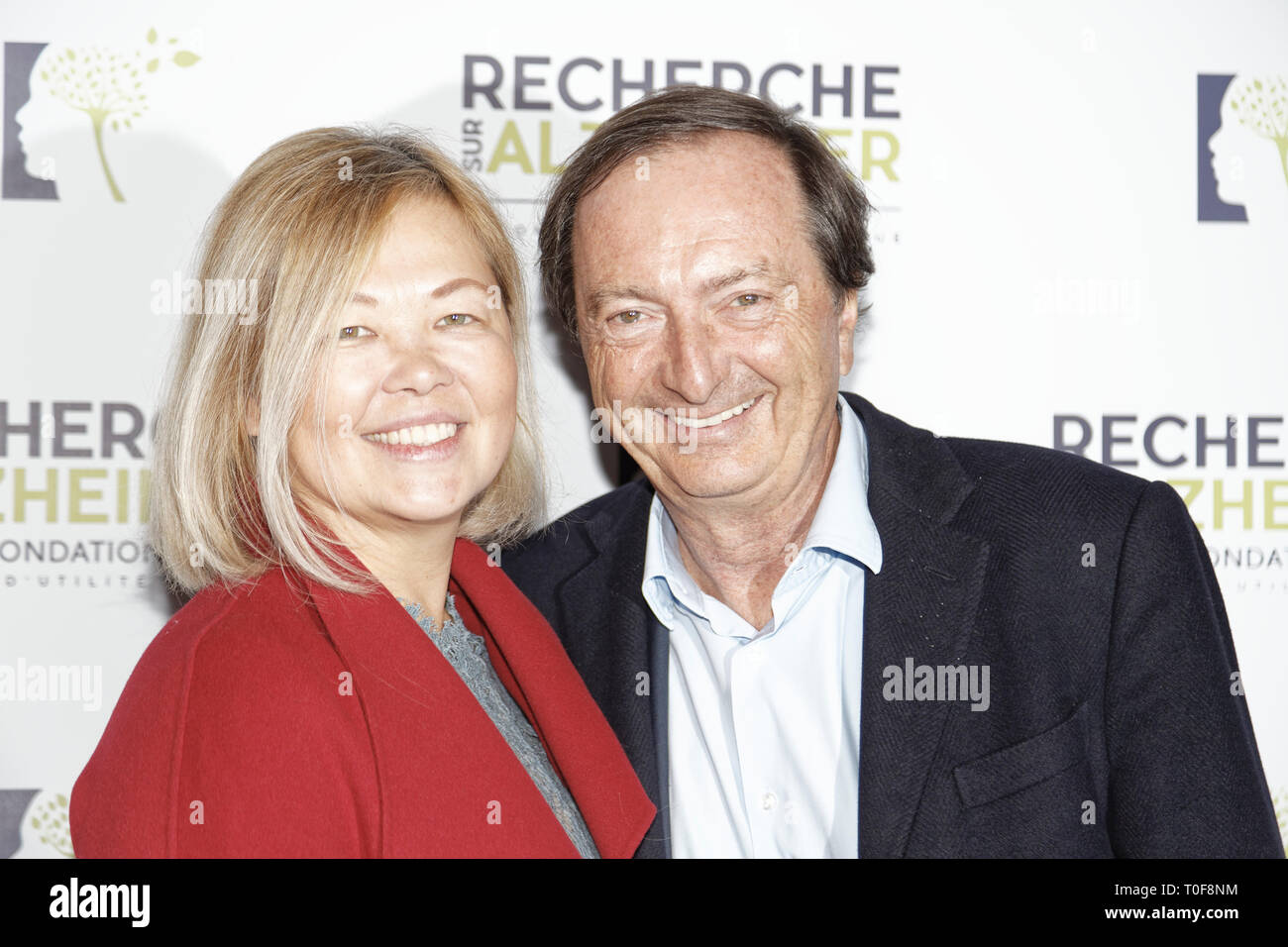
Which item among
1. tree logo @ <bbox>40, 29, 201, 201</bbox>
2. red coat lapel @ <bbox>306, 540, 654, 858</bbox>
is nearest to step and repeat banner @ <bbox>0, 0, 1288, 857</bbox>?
tree logo @ <bbox>40, 29, 201, 201</bbox>

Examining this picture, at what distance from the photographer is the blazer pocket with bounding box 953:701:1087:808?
179cm

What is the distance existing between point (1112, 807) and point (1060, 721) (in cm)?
18

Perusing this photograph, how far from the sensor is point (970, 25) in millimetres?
2486

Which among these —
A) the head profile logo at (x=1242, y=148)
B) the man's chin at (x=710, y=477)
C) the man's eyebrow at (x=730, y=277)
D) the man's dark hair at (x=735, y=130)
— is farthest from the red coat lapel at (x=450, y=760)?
the head profile logo at (x=1242, y=148)

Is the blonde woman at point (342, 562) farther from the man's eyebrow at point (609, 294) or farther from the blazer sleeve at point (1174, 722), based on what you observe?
the blazer sleeve at point (1174, 722)

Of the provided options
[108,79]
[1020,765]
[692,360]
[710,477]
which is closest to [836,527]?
[710,477]

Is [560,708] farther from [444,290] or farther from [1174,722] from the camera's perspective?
[1174,722]

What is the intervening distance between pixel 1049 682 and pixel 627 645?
2.60 ft

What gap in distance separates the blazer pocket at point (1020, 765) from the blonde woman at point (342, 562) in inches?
22.4

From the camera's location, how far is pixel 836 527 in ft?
6.54

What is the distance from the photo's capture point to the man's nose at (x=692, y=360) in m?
1.94
